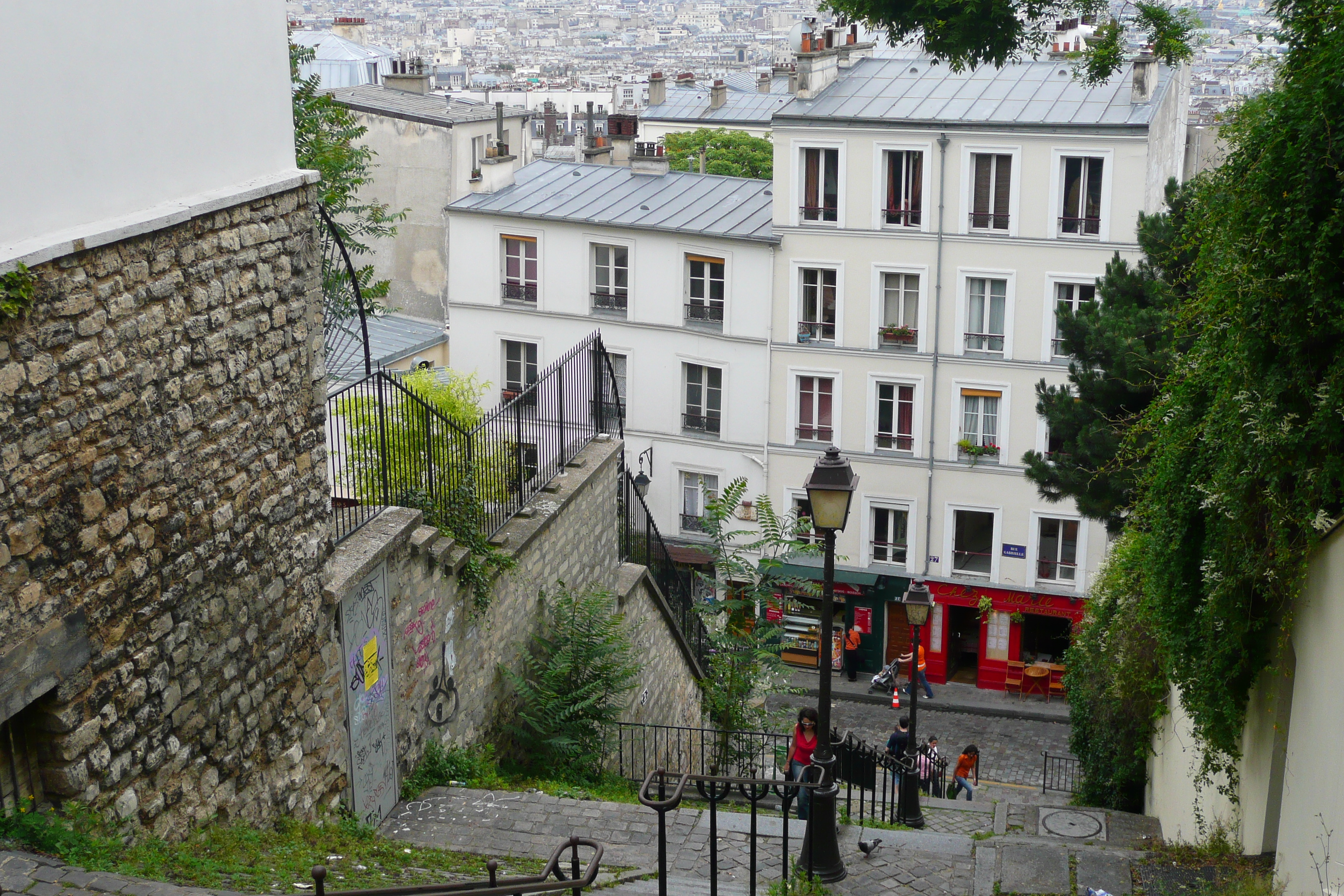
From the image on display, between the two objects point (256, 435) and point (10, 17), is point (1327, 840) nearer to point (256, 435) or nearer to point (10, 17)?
point (256, 435)

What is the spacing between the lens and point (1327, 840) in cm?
530

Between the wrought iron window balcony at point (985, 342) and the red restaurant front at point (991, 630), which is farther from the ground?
the wrought iron window balcony at point (985, 342)

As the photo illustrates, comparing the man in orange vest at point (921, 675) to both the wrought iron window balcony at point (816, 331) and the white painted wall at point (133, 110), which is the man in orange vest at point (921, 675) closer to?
the wrought iron window balcony at point (816, 331)

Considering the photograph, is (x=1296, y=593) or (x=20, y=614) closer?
(x=20, y=614)

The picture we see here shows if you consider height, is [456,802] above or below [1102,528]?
above

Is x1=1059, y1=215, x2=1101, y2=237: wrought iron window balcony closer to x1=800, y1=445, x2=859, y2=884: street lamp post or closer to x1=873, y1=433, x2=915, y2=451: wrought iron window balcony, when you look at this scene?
x1=873, y1=433, x2=915, y2=451: wrought iron window balcony

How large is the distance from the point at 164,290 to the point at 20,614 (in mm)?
1678

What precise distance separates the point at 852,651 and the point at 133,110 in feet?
68.9

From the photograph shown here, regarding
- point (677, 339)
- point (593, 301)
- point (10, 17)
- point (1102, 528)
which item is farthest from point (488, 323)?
point (10, 17)

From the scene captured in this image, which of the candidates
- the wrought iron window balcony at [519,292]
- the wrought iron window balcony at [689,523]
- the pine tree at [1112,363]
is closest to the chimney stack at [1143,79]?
the pine tree at [1112,363]

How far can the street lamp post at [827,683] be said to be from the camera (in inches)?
297

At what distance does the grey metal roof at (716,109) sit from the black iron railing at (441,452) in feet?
136

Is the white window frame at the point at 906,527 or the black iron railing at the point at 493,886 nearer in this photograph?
the black iron railing at the point at 493,886

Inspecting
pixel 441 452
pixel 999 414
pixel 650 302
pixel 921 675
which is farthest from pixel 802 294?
pixel 441 452
